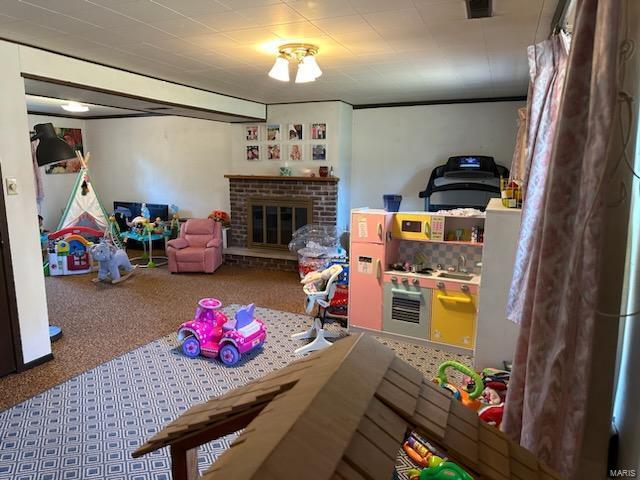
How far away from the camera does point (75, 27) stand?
277 cm

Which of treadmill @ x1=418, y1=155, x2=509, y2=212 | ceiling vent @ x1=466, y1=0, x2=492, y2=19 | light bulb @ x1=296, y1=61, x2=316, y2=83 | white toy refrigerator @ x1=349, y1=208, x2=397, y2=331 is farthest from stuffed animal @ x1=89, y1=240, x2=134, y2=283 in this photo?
ceiling vent @ x1=466, y1=0, x2=492, y2=19

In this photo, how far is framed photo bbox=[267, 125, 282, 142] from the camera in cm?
647

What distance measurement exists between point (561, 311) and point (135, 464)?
7.65 ft

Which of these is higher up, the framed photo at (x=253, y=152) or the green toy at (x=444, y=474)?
the framed photo at (x=253, y=152)

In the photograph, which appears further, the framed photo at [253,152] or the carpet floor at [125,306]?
the framed photo at [253,152]

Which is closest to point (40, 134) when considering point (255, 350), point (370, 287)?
point (255, 350)

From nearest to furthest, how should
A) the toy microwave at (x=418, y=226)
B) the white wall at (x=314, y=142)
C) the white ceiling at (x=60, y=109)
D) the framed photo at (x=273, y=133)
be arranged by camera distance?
the toy microwave at (x=418, y=226), the white wall at (x=314, y=142), the white ceiling at (x=60, y=109), the framed photo at (x=273, y=133)

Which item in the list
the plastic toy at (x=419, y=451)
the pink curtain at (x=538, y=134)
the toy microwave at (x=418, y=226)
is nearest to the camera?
the pink curtain at (x=538, y=134)

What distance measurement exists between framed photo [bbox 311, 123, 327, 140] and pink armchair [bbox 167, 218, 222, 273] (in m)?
2.06

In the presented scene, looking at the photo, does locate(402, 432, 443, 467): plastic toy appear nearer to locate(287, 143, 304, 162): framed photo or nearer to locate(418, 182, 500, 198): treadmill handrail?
locate(418, 182, 500, 198): treadmill handrail

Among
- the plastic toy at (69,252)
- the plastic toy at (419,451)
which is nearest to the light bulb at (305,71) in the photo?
the plastic toy at (419,451)

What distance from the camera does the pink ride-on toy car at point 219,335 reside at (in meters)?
3.56

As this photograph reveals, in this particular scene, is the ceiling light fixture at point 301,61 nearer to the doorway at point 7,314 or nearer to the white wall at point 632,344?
the doorway at point 7,314

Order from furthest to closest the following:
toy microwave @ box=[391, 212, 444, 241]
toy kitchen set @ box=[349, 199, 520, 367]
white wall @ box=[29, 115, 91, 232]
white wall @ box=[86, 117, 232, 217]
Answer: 1. white wall @ box=[29, 115, 91, 232]
2. white wall @ box=[86, 117, 232, 217]
3. toy microwave @ box=[391, 212, 444, 241]
4. toy kitchen set @ box=[349, 199, 520, 367]
